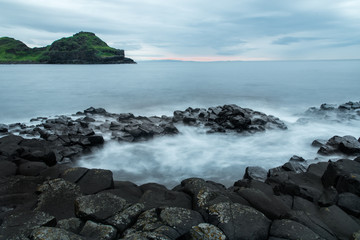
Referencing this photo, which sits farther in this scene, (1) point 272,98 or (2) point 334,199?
(1) point 272,98

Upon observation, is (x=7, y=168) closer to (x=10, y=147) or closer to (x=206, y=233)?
(x=10, y=147)

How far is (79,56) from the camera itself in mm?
132125

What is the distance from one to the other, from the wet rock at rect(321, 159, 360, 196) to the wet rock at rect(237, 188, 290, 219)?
194 centimetres

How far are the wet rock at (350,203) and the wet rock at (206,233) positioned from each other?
3.10m

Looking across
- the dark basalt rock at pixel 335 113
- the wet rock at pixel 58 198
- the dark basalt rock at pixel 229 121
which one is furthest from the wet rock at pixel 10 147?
the dark basalt rock at pixel 335 113

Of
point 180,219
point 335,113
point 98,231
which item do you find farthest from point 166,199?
point 335,113

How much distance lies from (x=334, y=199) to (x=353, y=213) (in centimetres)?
40

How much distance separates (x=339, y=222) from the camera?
4625 mm

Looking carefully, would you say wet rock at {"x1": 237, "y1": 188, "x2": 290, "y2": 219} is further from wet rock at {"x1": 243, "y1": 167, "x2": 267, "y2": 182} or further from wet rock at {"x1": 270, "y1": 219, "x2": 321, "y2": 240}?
wet rock at {"x1": 243, "y1": 167, "x2": 267, "y2": 182}

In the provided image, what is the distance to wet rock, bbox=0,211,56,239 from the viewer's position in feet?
12.1

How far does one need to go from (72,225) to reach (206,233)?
2.15 meters

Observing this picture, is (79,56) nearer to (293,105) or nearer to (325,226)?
(293,105)

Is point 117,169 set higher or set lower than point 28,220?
lower

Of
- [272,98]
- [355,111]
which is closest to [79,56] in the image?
[272,98]
